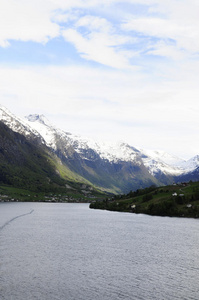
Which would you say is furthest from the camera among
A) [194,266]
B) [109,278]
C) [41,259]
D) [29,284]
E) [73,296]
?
[41,259]

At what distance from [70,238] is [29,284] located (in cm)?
5806

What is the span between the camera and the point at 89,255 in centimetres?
8950

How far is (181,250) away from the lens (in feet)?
323

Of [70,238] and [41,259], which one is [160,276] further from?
[70,238]

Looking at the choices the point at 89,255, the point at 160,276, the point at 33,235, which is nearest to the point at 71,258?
the point at 89,255

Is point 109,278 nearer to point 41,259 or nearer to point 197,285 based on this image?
point 197,285

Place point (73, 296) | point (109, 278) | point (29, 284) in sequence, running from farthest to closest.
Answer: point (109, 278) → point (29, 284) → point (73, 296)

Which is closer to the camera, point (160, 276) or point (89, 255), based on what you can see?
point (160, 276)

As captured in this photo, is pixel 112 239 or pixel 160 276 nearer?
pixel 160 276

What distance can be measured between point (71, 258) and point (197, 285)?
34.1 metres

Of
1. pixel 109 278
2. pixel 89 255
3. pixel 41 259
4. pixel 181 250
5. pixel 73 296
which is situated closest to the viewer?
pixel 73 296

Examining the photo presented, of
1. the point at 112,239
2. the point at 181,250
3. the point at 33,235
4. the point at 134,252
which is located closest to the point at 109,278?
the point at 134,252

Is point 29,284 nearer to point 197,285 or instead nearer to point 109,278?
point 109,278

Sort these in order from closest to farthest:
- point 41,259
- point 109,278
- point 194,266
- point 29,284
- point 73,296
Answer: point 73,296 → point 29,284 → point 109,278 → point 194,266 → point 41,259
